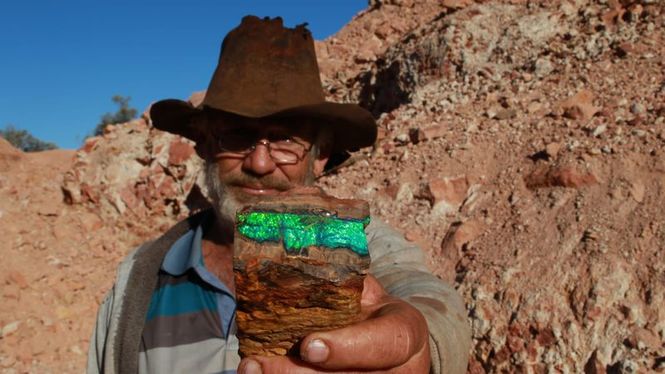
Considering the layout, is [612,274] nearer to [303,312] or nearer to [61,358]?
[303,312]

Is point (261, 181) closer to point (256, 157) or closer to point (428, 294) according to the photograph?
point (256, 157)

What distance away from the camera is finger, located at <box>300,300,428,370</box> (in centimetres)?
127

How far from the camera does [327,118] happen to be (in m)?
2.63

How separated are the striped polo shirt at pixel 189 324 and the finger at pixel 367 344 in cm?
111

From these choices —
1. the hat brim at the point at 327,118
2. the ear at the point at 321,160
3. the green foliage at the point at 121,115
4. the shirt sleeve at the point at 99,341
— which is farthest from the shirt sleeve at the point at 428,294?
the green foliage at the point at 121,115

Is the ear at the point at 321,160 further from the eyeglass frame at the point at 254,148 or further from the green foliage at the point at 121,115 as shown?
the green foliage at the point at 121,115

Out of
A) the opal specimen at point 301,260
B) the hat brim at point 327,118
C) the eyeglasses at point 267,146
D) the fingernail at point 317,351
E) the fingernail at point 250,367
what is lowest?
the fingernail at point 250,367

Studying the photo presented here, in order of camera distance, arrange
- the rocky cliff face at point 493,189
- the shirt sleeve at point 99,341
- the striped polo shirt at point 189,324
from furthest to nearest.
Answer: the rocky cliff face at point 493,189 → the shirt sleeve at point 99,341 → the striped polo shirt at point 189,324

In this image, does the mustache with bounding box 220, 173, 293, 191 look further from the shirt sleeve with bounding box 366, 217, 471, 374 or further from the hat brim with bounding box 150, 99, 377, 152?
the shirt sleeve with bounding box 366, 217, 471, 374

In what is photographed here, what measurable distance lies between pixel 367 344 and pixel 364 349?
0.01m

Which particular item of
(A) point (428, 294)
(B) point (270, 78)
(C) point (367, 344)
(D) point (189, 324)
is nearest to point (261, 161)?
(B) point (270, 78)

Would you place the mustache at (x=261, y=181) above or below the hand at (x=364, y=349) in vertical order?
above

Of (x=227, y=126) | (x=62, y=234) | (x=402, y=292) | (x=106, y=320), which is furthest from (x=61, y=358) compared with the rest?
(x=402, y=292)

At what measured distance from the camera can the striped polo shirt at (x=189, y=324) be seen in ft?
7.57
